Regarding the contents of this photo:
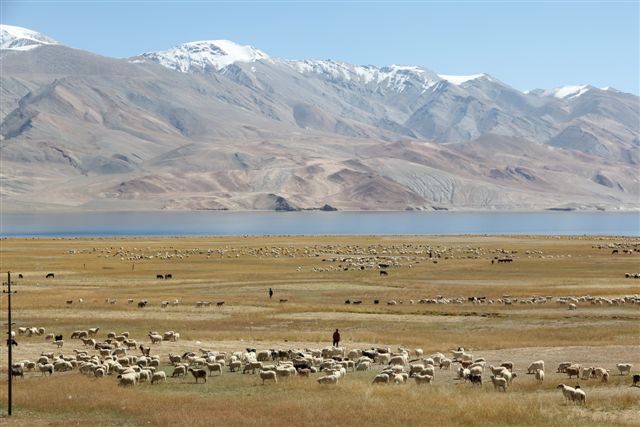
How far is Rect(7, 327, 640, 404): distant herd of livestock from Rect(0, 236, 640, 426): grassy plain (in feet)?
1.74

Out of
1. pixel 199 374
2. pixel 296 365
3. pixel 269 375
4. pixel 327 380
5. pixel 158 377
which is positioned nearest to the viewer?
pixel 327 380

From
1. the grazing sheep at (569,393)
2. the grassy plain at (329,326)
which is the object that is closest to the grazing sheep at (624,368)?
the grassy plain at (329,326)

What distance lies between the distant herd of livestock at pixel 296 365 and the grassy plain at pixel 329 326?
53 cm

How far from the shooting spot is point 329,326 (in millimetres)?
50500

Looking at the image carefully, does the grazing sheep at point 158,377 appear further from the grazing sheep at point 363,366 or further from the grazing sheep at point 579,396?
the grazing sheep at point 579,396

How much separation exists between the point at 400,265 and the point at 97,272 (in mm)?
33314

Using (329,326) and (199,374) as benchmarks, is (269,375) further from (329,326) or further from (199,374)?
(329,326)

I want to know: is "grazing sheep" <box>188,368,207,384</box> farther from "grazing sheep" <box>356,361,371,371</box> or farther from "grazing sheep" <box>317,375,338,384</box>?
"grazing sheep" <box>356,361,371,371</box>

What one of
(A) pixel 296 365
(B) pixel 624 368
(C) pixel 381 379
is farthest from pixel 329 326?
(B) pixel 624 368

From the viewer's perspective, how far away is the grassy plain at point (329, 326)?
26.8m

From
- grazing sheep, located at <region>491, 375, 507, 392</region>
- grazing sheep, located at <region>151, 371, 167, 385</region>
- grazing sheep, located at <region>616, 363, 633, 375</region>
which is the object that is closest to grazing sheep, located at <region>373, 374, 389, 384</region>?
grazing sheep, located at <region>491, 375, 507, 392</region>

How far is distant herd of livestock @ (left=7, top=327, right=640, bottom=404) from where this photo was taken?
31.5 metres

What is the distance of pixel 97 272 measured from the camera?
303ft

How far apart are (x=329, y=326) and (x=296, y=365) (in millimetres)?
15982
